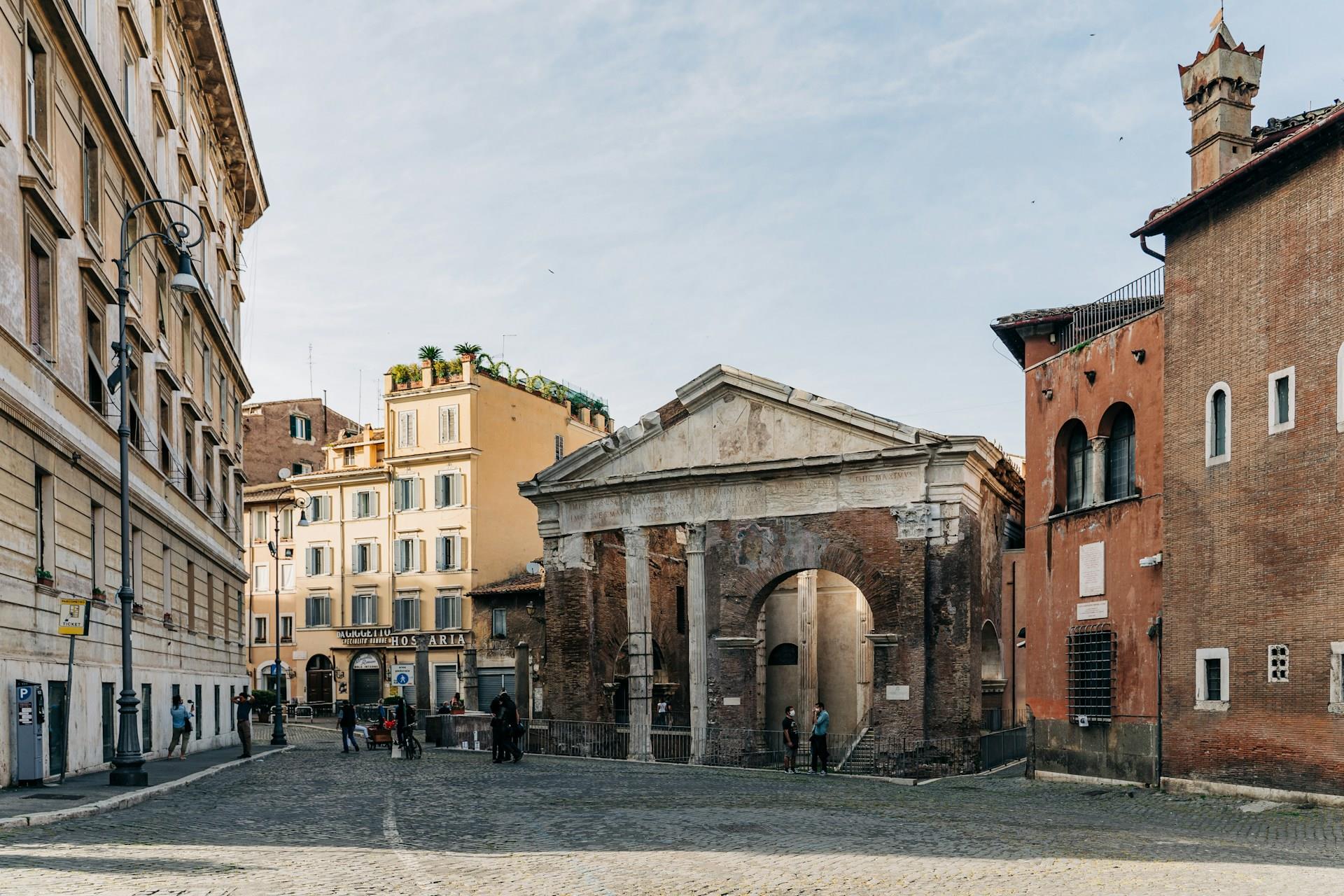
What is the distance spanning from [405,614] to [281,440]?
48.2 feet

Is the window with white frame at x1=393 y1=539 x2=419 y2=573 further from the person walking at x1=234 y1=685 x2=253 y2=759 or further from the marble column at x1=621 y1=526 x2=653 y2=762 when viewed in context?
the person walking at x1=234 y1=685 x2=253 y2=759

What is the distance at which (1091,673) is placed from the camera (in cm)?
2625

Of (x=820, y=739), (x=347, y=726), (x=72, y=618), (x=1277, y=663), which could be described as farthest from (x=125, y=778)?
(x=1277, y=663)

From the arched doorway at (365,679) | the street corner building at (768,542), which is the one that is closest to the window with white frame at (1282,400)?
the street corner building at (768,542)

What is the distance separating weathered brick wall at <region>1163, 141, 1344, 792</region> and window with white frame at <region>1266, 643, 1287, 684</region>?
0.11 meters

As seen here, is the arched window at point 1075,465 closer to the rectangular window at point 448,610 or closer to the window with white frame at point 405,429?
the rectangular window at point 448,610

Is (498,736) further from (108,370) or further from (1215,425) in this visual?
(1215,425)

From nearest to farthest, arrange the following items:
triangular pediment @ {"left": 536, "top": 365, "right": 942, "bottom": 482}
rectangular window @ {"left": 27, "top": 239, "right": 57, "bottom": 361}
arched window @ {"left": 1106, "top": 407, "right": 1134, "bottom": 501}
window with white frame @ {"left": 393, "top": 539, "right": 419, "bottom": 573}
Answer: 1. rectangular window @ {"left": 27, "top": 239, "right": 57, "bottom": 361}
2. arched window @ {"left": 1106, "top": 407, "right": 1134, "bottom": 501}
3. triangular pediment @ {"left": 536, "top": 365, "right": 942, "bottom": 482}
4. window with white frame @ {"left": 393, "top": 539, "right": 419, "bottom": 573}

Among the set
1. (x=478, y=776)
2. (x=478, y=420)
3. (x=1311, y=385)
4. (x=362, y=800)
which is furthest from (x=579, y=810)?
(x=478, y=420)

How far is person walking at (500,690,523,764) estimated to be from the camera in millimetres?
33000

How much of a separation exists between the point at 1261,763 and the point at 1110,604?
4825mm

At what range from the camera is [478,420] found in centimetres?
5791

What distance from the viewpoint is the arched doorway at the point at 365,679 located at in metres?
59.3

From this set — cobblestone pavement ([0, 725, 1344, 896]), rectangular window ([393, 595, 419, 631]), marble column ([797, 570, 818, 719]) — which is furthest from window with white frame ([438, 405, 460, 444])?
cobblestone pavement ([0, 725, 1344, 896])
